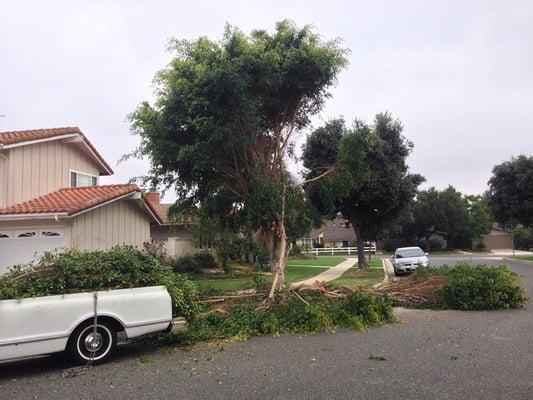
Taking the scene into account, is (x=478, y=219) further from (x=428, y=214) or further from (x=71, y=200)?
(x=71, y=200)

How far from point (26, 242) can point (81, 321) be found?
1004 cm

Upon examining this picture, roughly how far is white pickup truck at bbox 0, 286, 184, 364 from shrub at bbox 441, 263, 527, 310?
26.0 ft

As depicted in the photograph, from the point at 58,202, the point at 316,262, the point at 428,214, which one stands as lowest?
the point at 316,262

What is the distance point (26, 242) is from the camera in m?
16.3

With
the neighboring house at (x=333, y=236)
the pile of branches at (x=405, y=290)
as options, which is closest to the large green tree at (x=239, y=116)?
the pile of branches at (x=405, y=290)

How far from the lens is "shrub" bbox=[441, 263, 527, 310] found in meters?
12.8

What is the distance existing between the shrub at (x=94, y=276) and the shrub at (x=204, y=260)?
17.7 m

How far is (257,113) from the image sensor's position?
1366 cm

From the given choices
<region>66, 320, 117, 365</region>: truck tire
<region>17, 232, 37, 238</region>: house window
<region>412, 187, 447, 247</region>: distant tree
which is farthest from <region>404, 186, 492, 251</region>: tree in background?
<region>66, 320, 117, 365</region>: truck tire

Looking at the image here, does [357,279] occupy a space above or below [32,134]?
below

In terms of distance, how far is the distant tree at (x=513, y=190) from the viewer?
36.3m

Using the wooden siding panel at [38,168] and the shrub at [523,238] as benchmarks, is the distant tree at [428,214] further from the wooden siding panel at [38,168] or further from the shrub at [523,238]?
the wooden siding panel at [38,168]

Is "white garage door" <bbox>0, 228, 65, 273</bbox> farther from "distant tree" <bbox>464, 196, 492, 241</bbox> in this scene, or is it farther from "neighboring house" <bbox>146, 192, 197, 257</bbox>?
"distant tree" <bbox>464, 196, 492, 241</bbox>

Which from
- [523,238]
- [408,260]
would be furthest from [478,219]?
[408,260]
